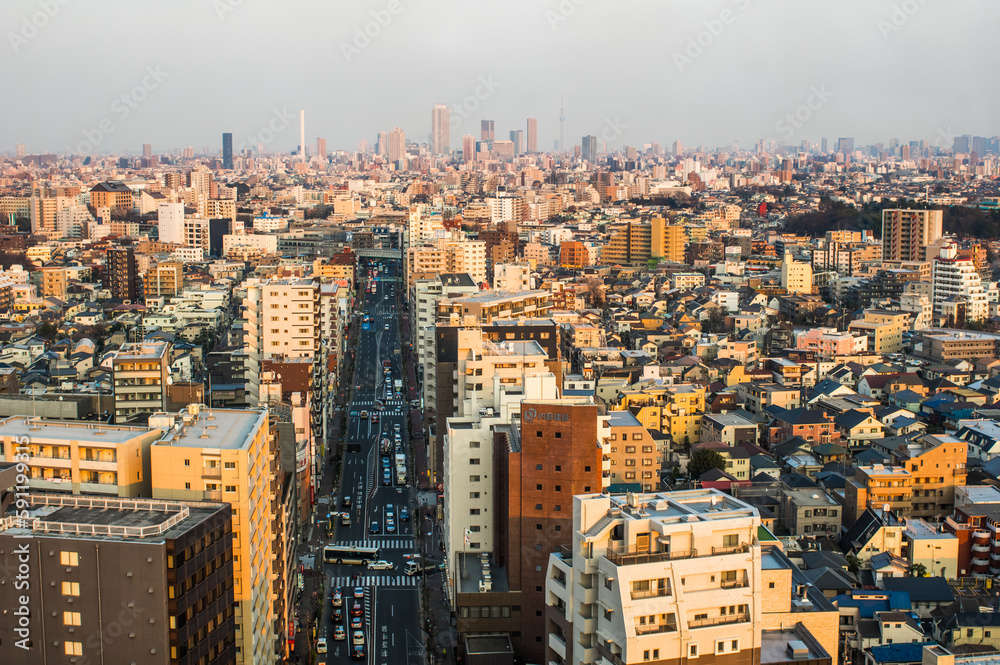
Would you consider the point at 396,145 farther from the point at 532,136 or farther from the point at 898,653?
the point at 898,653

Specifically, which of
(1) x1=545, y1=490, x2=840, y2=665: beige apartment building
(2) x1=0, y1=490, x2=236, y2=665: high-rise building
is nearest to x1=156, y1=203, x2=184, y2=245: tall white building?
(2) x1=0, y1=490, x2=236, y2=665: high-rise building

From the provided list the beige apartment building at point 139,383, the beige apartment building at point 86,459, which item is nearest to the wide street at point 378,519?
the beige apartment building at point 139,383

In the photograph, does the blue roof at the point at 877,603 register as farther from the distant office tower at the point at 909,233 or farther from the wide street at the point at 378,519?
the distant office tower at the point at 909,233

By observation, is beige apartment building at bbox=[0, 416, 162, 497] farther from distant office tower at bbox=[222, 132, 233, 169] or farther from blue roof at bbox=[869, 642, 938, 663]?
distant office tower at bbox=[222, 132, 233, 169]

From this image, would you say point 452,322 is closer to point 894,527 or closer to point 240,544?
point 894,527

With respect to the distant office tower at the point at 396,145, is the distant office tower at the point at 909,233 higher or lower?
lower

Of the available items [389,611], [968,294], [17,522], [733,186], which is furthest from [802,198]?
[17,522]

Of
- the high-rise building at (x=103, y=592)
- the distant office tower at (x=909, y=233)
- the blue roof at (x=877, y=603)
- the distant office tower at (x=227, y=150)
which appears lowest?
the blue roof at (x=877, y=603)
